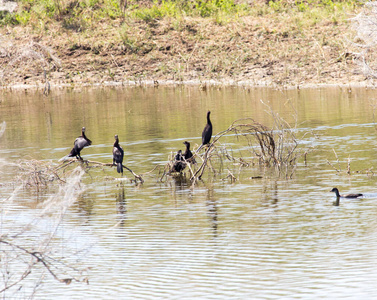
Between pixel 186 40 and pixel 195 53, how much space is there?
2.16 m

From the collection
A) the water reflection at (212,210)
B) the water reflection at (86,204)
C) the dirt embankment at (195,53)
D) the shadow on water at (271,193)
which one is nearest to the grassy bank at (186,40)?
the dirt embankment at (195,53)

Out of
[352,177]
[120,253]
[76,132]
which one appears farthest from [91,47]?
[120,253]

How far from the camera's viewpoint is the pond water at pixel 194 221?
32.2 feet

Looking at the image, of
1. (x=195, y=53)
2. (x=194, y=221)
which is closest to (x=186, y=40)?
(x=195, y=53)

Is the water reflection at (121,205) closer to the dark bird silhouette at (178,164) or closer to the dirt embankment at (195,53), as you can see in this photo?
the dark bird silhouette at (178,164)

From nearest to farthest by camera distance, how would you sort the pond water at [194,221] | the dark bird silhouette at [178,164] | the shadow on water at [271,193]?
1. the pond water at [194,221]
2. the shadow on water at [271,193]
3. the dark bird silhouette at [178,164]

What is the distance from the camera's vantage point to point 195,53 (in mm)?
46531

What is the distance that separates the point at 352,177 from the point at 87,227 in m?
6.96

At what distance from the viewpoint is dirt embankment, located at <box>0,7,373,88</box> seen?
41.5 m

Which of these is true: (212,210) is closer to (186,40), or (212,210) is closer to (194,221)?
(194,221)

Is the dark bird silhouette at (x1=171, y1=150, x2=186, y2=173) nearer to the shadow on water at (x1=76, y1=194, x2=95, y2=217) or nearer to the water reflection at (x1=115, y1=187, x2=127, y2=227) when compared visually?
the water reflection at (x1=115, y1=187, x2=127, y2=227)

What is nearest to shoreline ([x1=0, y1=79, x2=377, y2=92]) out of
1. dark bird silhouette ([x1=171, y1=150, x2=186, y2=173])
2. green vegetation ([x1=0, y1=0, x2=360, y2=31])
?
green vegetation ([x1=0, y1=0, x2=360, y2=31])

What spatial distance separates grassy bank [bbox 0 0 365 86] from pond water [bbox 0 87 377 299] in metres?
13.9

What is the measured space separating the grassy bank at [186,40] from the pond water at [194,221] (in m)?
13.9
